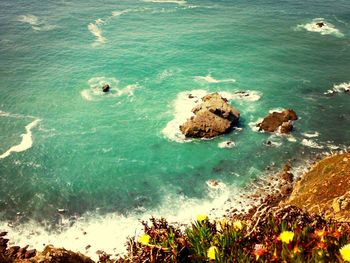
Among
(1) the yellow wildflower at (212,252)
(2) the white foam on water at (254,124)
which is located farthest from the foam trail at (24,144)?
(1) the yellow wildflower at (212,252)

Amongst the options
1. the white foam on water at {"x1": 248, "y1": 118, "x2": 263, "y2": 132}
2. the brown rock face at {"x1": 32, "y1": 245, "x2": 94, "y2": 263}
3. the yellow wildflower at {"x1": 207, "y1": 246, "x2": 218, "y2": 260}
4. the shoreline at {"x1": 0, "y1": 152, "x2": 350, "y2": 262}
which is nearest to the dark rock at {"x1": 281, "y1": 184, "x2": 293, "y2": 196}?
the shoreline at {"x1": 0, "y1": 152, "x2": 350, "y2": 262}

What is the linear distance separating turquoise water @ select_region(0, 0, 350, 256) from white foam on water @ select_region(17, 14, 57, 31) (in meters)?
0.48

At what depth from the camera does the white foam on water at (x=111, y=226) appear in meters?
29.2

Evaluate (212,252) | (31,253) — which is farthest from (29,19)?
(212,252)

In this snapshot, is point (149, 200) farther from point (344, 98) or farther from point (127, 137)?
point (344, 98)

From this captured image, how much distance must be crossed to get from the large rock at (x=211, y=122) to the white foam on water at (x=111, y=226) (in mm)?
9787

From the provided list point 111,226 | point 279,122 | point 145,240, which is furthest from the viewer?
point 279,122

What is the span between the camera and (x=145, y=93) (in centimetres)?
5462

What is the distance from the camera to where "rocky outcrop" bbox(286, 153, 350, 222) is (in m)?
20.0

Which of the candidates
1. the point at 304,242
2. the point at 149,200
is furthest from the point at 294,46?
the point at 304,242

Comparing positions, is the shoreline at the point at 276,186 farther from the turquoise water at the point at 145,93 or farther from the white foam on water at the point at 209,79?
the white foam on water at the point at 209,79

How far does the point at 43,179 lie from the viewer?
122 ft

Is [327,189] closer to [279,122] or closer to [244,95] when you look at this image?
[279,122]

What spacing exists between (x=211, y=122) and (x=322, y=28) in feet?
171
